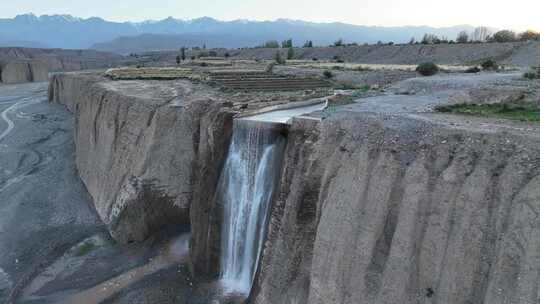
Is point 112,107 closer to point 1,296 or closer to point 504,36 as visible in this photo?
point 1,296

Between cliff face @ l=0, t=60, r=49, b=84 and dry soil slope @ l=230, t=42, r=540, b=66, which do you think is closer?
dry soil slope @ l=230, t=42, r=540, b=66

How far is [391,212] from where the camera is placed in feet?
36.7

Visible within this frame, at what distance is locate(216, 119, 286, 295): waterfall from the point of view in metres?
16.2

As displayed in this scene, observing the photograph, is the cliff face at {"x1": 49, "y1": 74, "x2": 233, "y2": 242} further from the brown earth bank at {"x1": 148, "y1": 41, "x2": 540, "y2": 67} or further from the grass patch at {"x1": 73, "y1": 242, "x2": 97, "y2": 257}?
the brown earth bank at {"x1": 148, "y1": 41, "x2": 540, "y2": 67}

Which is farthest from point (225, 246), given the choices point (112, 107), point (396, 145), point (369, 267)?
point (112, 107)

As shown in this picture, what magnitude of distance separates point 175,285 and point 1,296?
722 centimetres

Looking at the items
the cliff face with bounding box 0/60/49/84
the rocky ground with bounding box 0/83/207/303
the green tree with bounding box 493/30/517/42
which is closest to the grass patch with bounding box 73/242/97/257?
the rocky ground with bounding box 0/83/207/303

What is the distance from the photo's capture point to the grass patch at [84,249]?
2028cm

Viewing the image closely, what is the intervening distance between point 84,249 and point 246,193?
9941 mm

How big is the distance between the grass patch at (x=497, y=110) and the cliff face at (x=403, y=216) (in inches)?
122

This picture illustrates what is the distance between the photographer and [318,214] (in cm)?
1314

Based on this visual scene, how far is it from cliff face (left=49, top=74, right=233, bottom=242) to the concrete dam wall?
0.78ft

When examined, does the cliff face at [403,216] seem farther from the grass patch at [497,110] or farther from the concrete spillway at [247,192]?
the grass patch at [497,110]

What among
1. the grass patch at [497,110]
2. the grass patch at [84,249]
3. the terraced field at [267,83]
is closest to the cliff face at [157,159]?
the grass patch at [84,249]
